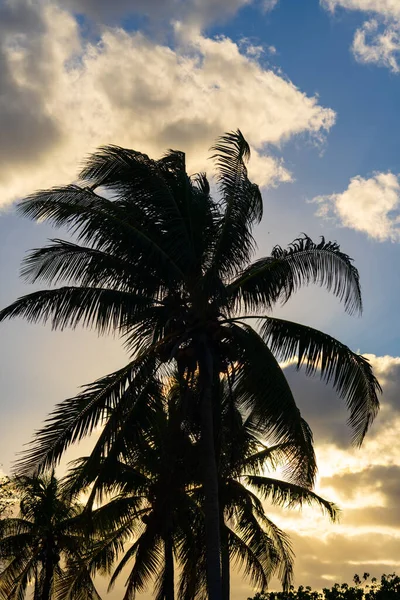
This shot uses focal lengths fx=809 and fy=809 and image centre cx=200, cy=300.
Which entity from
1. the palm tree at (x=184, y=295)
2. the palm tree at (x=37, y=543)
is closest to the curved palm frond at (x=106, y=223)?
the palm tree at (x=184, y=295)

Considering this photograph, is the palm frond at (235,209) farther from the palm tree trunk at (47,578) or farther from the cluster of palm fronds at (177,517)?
the palm tree trunk at (47,578)

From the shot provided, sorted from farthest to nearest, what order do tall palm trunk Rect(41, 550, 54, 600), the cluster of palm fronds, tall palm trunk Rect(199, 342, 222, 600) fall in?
tall palm trunk Rect(41, 550, 54, 600) < the cluster of palm fronds < tall palm trunk Rect(199, 342, 222, 600)

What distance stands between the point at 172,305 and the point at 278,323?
2.57 metres

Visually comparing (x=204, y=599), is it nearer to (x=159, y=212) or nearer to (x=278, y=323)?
(x=278, y=323)

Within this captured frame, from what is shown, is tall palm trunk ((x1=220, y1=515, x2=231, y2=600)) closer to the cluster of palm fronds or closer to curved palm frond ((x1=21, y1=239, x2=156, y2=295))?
the cluster of palm fronds

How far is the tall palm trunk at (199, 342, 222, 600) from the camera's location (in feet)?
55.4

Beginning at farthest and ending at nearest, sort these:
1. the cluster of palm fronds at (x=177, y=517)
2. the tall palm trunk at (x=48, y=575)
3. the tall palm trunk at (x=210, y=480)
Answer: the tall palm trunk at (x=48, y=575) < the cluster of palm fronds at (x=177, y=517) < the tall palm trunk at (x=210, y=480)

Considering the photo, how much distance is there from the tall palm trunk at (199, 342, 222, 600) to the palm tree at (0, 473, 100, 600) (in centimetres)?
1858

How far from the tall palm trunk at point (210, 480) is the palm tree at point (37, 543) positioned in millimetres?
18585

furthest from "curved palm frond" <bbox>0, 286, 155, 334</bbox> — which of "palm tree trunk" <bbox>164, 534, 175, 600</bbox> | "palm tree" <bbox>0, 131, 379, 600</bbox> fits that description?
"palm tree trunk" <bbox>164, 534, 175, 600</bbox>

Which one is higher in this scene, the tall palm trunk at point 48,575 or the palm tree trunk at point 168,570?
the tall palm trunk at point 48,575

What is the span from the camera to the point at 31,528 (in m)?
36.5

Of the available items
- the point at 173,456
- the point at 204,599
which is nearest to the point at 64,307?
the point at 173,456

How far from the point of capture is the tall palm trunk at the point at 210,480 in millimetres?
16891
